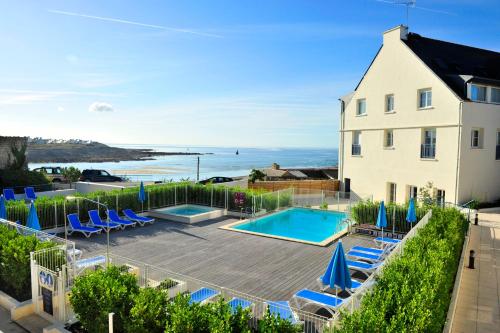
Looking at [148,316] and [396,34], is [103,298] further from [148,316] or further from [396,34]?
[396,34]

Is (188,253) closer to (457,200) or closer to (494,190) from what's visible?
(457,200)

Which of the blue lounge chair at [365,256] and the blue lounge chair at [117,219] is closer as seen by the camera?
the blue lounge chair at [365,256]

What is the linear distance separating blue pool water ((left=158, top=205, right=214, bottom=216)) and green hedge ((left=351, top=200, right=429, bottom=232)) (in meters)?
8.62

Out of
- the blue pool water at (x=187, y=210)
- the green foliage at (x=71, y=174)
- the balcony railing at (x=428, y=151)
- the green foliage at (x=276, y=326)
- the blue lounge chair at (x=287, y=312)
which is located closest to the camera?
the green foliage at (x=276, y=326)

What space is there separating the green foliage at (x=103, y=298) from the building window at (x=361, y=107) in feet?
80.8

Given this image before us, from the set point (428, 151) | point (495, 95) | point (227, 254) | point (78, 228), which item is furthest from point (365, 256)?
point (495, 95)

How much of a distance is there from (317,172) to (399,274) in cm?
3585

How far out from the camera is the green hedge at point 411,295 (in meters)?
5.39

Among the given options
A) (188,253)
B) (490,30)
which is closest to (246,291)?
(188,253)

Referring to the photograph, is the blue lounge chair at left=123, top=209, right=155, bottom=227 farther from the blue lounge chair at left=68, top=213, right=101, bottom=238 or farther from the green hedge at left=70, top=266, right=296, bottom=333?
the green hedge at left=70, top=266, right=296, bottom=333

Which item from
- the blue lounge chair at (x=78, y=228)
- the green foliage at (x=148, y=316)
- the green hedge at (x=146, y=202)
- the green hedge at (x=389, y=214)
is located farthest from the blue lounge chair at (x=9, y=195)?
the green hedge at (x=389, y=214)

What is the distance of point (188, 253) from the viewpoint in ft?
47.4

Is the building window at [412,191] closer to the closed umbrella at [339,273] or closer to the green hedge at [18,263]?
the closed umbrella at [339,273]

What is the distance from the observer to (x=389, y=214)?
691 inches
